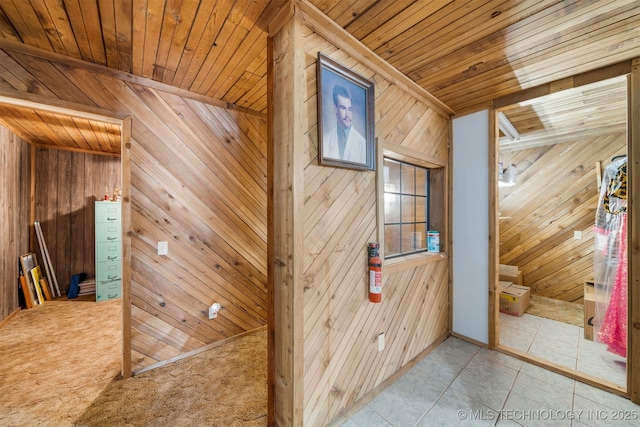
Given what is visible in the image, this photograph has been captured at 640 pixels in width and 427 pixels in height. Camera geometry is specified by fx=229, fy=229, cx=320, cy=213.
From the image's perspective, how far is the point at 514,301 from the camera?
322 centimetres

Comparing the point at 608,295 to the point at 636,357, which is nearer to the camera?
the point at 636,357

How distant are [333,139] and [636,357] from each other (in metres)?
2.83

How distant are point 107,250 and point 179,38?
4046 millimetres

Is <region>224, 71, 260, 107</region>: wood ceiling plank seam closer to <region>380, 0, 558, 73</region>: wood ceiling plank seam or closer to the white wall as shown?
<region>380, 0, 558, 73</region>: wood ceiling plank seam

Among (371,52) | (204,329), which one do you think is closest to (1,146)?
(204,329)

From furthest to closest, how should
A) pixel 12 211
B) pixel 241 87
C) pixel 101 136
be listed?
1. pixel 101 136
2. pixel 12 211
3. pixel 241 87

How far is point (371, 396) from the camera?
5.85 ft

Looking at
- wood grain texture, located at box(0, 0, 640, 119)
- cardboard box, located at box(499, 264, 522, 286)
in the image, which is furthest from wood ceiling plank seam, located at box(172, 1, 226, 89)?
cardboard box, located at box(499, 264, 522, 286)

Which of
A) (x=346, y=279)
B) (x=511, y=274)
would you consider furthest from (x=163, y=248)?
(x=511, y=274)

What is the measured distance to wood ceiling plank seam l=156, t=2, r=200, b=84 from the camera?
1.39 m

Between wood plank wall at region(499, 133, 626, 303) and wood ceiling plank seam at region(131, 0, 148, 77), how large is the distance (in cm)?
504

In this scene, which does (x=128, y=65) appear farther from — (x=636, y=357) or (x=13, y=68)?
(x=636, y=357)

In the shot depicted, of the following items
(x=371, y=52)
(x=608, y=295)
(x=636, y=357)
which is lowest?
(x=636, y=357)

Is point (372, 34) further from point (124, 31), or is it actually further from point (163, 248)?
point (163, 248)
